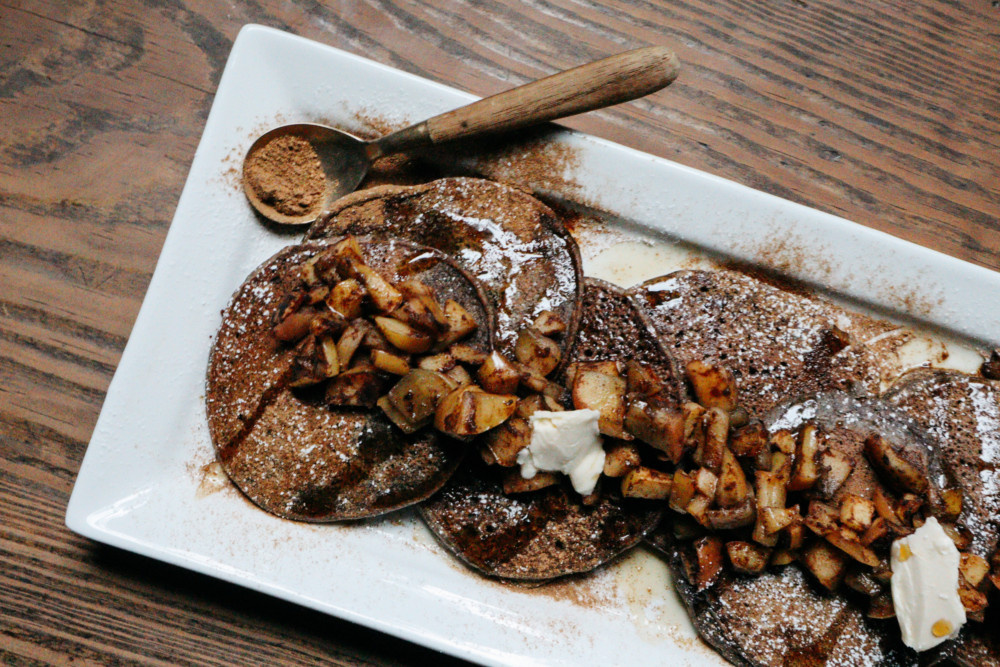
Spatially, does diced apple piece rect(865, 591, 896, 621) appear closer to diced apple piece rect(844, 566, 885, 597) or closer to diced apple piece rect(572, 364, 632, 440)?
diced apple piece rect(844, 566, 885, 597)

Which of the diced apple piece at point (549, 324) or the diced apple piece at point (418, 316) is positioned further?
the diced apple piece at point (549, 324)

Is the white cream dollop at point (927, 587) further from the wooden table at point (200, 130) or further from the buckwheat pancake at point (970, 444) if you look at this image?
the wooden table at point (200, 130)

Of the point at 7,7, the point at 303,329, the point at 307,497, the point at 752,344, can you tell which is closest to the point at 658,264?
the point at 752,344

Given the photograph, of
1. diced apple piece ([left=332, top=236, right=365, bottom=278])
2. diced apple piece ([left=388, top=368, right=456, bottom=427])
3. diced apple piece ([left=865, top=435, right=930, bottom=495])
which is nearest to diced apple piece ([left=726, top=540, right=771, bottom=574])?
diced apple piece ([left=865, top=435, right=930, bottom=495])

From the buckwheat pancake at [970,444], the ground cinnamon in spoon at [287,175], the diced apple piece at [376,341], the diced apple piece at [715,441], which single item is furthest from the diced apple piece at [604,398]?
the ground cinnamon in spoon at [287,175]

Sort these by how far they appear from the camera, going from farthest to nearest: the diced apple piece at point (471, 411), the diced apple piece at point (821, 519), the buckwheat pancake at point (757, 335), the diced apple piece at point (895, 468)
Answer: the buckwheat pancake at point (757, 335) → the diced apple piece at point (895, 468) → the diced apple piece at point (821, 519) → the diced apple piece at point (471, 411)
